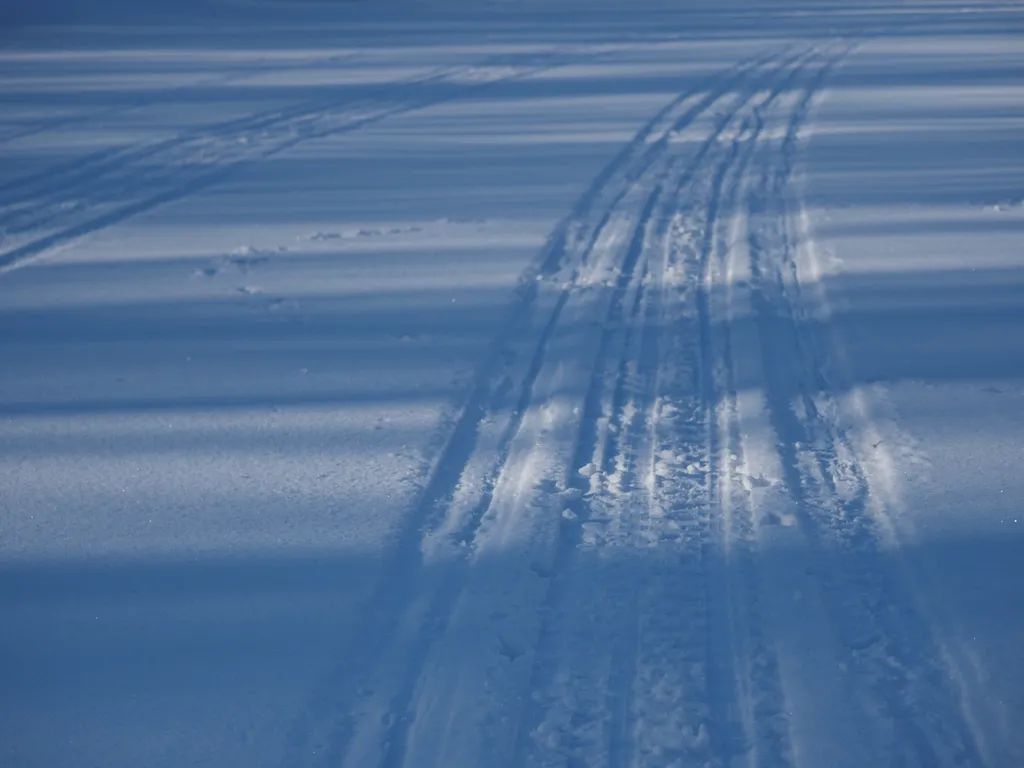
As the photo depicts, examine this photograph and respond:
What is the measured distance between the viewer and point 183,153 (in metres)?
9.48

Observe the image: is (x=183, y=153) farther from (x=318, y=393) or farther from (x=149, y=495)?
(x=149, y=495)

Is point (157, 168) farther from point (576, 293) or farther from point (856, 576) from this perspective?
point (856, 576)

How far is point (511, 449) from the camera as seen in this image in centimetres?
442

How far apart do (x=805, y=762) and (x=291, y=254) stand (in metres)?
5.18

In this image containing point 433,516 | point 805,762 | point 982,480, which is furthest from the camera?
point 982,480

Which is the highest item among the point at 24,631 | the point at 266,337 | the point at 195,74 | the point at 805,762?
the point at 195,74

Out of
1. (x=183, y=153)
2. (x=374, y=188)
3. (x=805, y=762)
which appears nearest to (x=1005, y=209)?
(x=374, y=188)

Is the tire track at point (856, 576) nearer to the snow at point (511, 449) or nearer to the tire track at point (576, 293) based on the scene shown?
the snow at point (511, 449)

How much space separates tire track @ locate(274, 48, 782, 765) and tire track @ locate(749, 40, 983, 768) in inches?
49.9

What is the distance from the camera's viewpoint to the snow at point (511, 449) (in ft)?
10.1

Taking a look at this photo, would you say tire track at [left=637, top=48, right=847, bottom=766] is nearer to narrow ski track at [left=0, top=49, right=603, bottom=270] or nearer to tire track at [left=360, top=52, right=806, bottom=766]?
tire track at [left=360, top=52, right=806, bottom=766]

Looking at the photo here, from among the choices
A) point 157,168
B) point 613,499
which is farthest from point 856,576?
point 157,168

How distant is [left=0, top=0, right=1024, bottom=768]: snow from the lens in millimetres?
3076

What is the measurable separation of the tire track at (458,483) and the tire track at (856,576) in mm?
1267
